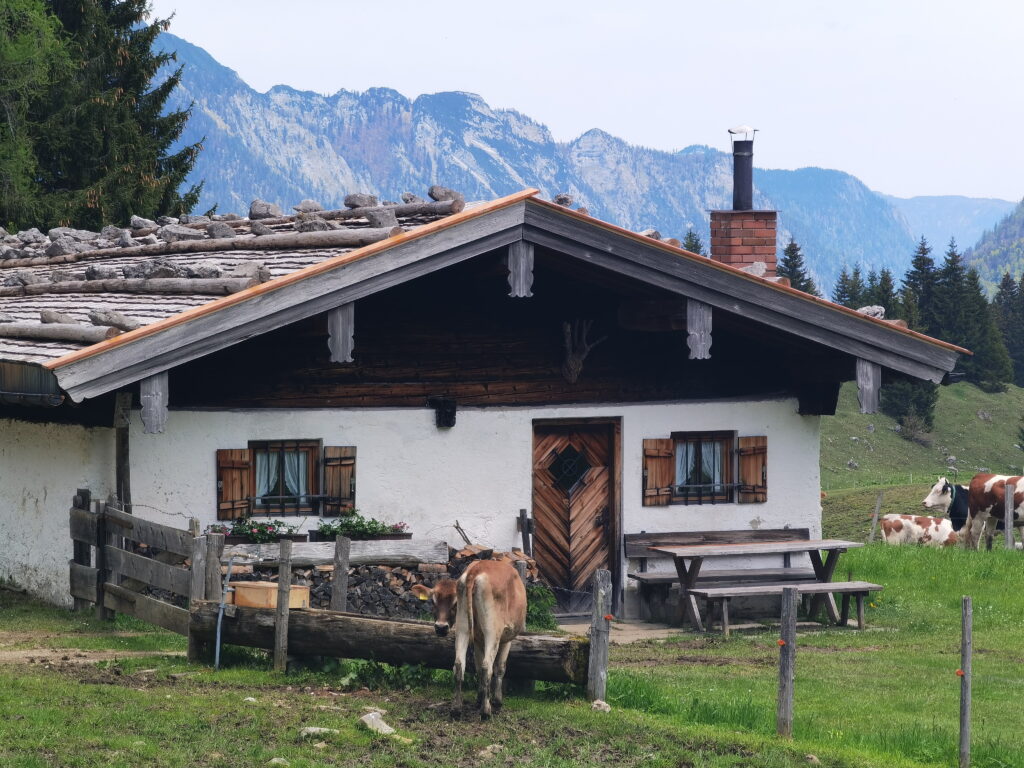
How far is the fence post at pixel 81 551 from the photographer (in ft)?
45.1

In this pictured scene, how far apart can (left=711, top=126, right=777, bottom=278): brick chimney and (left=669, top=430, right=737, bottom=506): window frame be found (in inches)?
86.9

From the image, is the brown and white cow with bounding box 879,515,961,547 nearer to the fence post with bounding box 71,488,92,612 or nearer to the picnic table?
the picnic table

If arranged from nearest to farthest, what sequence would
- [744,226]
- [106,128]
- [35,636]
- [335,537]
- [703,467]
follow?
[35,636], [335,537], [703,467], [744,226], [106,128]

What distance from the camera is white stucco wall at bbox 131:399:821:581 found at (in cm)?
1405

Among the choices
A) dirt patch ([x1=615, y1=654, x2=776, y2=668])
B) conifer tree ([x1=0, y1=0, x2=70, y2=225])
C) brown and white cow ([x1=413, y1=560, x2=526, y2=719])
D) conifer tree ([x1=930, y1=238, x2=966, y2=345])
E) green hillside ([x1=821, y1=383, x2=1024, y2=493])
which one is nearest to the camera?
brown and white cow ([x1=413, y1=560, x2=526, y2=719])

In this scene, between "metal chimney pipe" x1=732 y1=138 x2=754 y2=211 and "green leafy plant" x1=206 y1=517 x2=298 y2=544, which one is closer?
"green leafy plant" x1=206 y1=517 x2=298 y2=544

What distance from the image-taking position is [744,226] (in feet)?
56.5

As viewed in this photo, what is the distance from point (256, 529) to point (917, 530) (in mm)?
16883

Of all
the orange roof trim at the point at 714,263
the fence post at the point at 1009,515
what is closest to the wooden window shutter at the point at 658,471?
the orange roof trim at the point at 714,263

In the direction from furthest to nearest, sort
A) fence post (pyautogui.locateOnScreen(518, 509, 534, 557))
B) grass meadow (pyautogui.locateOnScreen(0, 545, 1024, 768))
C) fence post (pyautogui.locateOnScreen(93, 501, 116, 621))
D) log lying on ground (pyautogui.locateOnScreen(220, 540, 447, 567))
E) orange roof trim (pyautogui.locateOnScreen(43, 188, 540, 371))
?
fence post (pyautogui.locateOnScreen(518, 509, 534, 557))
log lying on ground (pyautogui.locateOnScreen(220, 540, 447, 567))
fence post (pyautogui.locateOnScreen(93, 501, 116, 621))
orange roof trim (pyautogui.locateOnScreen(43, 188, 540, 371))
grass meadow (pyautogui.locateOnScreen(0, 545, 1024, 768))

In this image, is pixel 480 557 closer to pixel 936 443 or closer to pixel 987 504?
pixel 987 504

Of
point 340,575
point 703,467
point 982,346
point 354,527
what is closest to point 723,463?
point 703,467

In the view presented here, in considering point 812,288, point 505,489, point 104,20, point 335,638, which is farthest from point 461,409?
point 812,288

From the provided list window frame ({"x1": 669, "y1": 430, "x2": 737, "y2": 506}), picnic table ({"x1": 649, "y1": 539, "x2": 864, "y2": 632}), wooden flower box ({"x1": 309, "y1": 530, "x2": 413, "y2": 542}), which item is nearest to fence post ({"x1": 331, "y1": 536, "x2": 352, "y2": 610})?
wooden flower box ({"x1": 309, "y1": 530, "x2": 413, "y2": 542})
